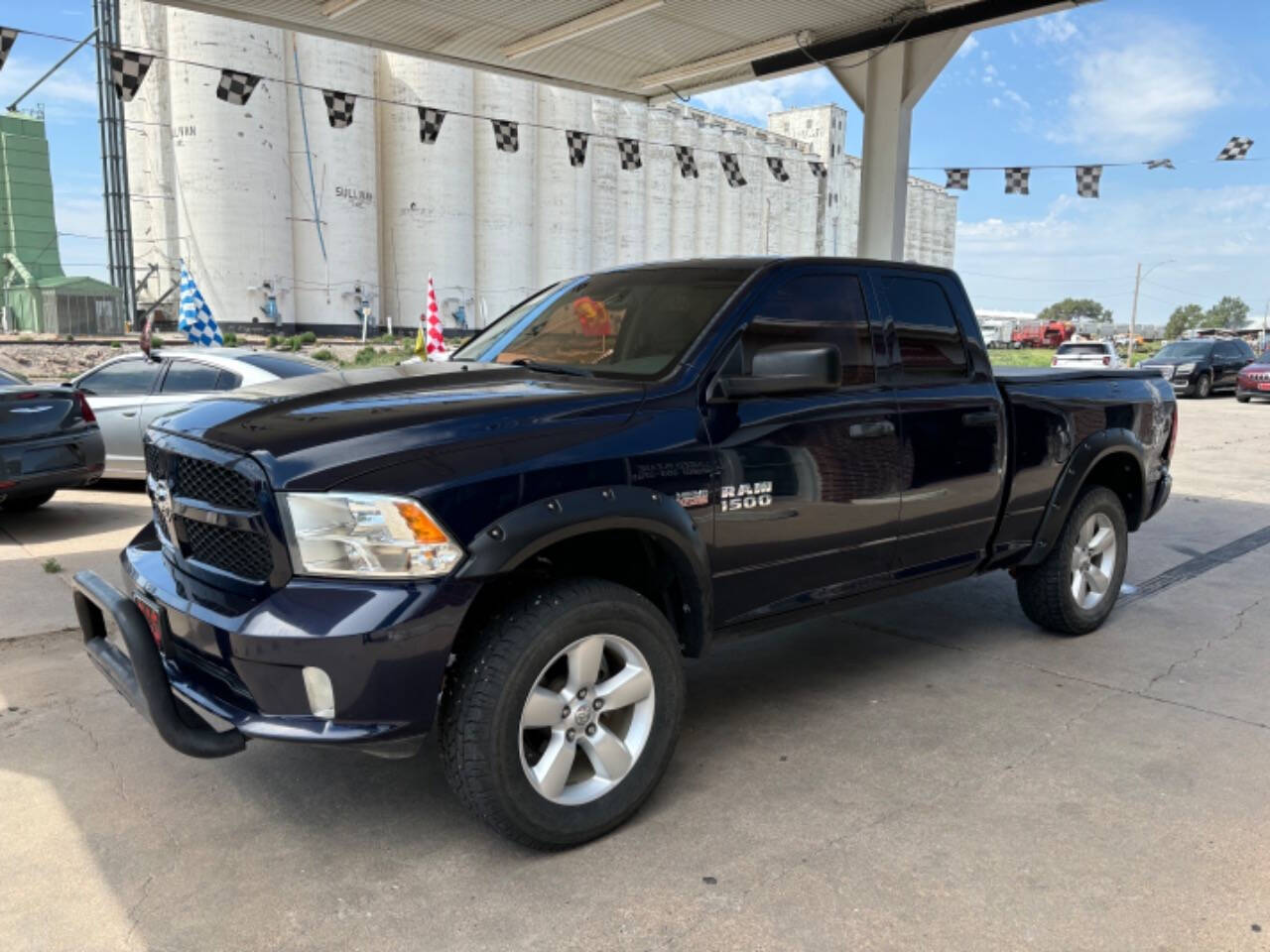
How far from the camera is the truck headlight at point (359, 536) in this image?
266 centimetres

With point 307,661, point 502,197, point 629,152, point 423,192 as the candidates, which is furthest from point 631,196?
point 307,661

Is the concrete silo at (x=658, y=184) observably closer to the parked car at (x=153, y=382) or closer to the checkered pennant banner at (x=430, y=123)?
the checkered pennant banner at (x=430, y=123)

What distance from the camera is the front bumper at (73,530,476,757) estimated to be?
2604mm

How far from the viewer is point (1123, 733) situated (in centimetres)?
401

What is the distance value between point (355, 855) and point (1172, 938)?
2394mm

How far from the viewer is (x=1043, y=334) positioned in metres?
63.5

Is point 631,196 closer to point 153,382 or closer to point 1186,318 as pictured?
point 153,382

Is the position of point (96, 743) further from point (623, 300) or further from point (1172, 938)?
point (1172, 938)

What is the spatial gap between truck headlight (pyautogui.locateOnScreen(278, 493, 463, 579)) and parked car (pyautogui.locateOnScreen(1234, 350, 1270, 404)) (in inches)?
1088

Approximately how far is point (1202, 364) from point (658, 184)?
36.8m

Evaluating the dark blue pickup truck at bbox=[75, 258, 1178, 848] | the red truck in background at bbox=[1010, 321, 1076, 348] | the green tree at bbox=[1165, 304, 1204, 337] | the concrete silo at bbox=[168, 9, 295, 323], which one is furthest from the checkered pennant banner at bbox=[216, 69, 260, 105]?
the green tree at bbox=[1165, 304, 1204, 337]

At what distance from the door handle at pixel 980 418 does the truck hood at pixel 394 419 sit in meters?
1.83

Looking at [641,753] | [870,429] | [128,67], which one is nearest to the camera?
[641,753]

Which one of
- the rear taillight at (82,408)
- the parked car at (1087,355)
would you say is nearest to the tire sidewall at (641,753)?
the rear taillight at (82,408)
